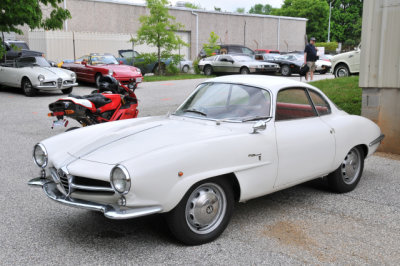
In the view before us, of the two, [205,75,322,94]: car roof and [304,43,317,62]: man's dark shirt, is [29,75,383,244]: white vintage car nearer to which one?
[205,75,322,94]: car roof

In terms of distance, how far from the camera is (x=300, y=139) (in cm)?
470

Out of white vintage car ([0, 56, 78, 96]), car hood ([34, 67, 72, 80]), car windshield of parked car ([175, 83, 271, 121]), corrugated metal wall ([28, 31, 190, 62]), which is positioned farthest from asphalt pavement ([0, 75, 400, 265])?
corrugated metal wall ([28, 31, 190, 62])

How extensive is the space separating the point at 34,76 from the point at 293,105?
11.7 metres

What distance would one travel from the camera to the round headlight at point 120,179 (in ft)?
11.2

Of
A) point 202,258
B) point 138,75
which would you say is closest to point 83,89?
point 138,75

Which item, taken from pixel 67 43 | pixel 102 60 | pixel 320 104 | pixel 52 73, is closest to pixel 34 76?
pixel 52 73

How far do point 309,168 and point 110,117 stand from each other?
475 centimetres

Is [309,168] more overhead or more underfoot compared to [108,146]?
more underfoot

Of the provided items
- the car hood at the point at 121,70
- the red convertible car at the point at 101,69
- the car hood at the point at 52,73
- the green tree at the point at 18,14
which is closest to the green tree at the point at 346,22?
the red convertible car at the point at 101,69

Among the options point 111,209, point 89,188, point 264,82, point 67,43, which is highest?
point 67,43

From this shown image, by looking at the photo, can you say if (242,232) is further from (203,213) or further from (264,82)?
(264,82)

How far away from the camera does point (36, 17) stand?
15242mm

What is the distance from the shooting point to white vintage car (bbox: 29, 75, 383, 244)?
3.56 meters

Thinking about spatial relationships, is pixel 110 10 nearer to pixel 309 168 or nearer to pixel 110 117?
pixel 110 117
